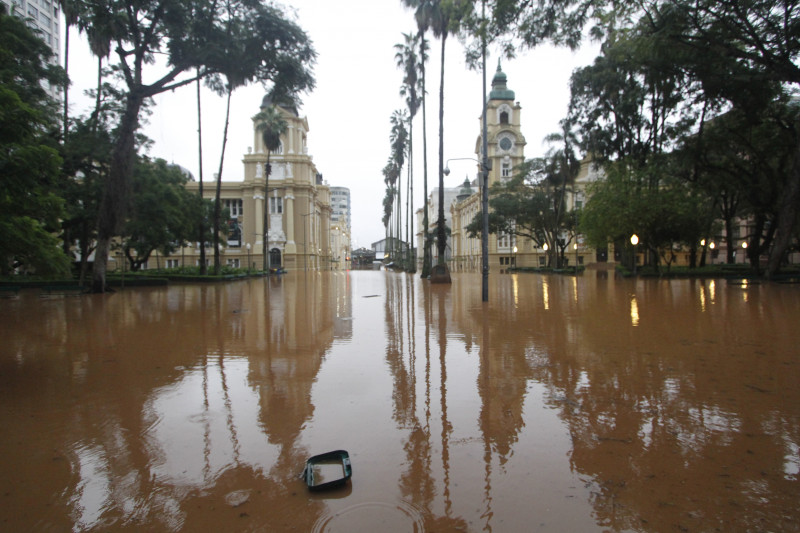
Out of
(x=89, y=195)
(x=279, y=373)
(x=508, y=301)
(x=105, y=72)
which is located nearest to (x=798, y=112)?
(x=508, y=301)

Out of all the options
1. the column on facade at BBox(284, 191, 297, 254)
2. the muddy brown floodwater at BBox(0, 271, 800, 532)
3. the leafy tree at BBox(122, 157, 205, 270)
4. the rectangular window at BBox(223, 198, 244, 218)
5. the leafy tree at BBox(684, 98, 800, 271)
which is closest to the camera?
the muddy brown floodwater at BBox(0, 271, 800, 532)

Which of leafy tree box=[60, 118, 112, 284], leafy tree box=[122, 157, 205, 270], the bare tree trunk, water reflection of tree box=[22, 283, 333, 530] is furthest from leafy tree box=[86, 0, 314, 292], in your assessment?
the bare tree trunk

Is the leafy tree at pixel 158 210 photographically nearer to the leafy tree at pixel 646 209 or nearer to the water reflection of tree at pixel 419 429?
the water reflection of tree at pixel 419 429

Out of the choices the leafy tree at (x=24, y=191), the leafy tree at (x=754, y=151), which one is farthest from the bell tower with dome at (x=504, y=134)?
the leafy tree at (x=24, y=191)

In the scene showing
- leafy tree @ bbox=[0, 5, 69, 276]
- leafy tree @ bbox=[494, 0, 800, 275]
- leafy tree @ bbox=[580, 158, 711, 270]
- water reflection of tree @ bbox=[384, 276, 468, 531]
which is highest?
leafy tree @ bbox=[494, 0, 800, 275]

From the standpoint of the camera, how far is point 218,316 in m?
12.8

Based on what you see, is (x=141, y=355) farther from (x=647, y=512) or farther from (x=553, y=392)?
(x=647, y=512)

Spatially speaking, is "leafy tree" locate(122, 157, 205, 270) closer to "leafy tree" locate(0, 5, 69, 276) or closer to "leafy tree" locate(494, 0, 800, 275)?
"leafy tree" locate(0, 5, 69, 276)

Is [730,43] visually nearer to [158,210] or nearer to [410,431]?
[410,431]

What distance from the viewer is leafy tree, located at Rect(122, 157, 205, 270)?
28312mm

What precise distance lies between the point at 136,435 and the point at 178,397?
1.11 meters

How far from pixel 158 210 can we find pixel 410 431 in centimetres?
2911

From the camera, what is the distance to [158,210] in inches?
1142

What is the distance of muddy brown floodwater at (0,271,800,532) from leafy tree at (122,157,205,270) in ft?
70.7
